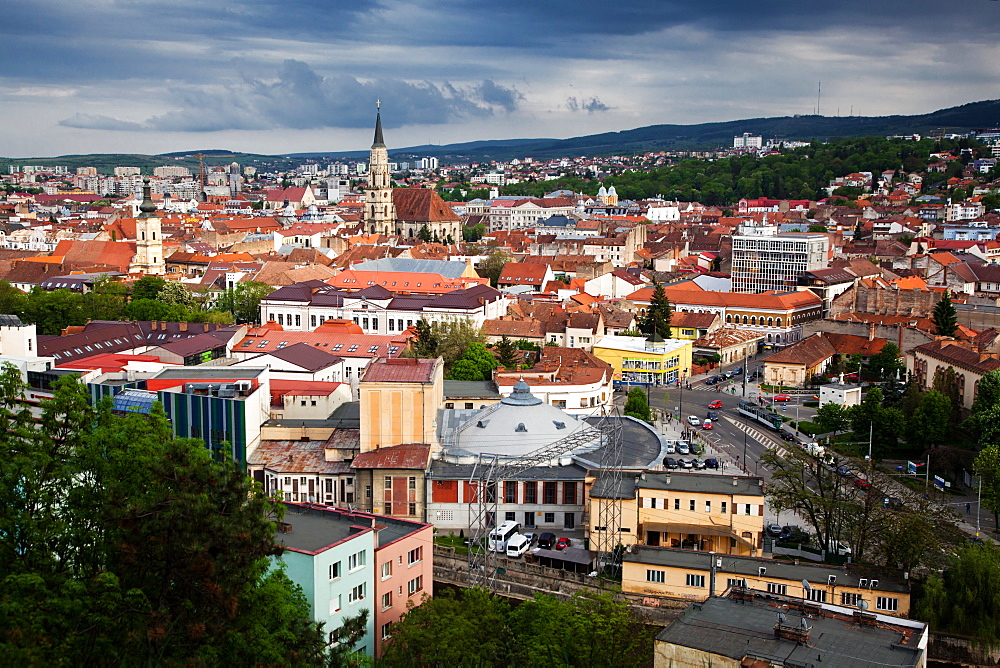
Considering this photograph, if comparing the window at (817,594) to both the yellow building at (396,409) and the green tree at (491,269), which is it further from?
the green tree at (491,269)

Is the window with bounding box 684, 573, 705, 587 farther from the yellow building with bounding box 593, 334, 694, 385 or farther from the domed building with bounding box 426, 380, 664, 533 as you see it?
the yellow building with bounding box 593, 334, 694, 385

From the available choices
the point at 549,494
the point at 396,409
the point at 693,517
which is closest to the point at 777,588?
the point at 693,517

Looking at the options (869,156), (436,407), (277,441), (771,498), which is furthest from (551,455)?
(869,156)

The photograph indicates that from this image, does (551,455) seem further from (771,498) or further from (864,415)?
(864,415)

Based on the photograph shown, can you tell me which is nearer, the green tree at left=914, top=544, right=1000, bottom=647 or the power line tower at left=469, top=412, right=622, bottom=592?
the green tree at left=914, top=544, right=1000, bottom=647

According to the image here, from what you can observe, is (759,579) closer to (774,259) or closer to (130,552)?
(130,552)

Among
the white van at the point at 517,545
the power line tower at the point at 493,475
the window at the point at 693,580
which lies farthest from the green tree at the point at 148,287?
the window at the point at 693,580

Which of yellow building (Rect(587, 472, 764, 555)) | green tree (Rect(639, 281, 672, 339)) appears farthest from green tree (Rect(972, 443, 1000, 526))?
green tree (Rect(639, 281, 672, 339))
